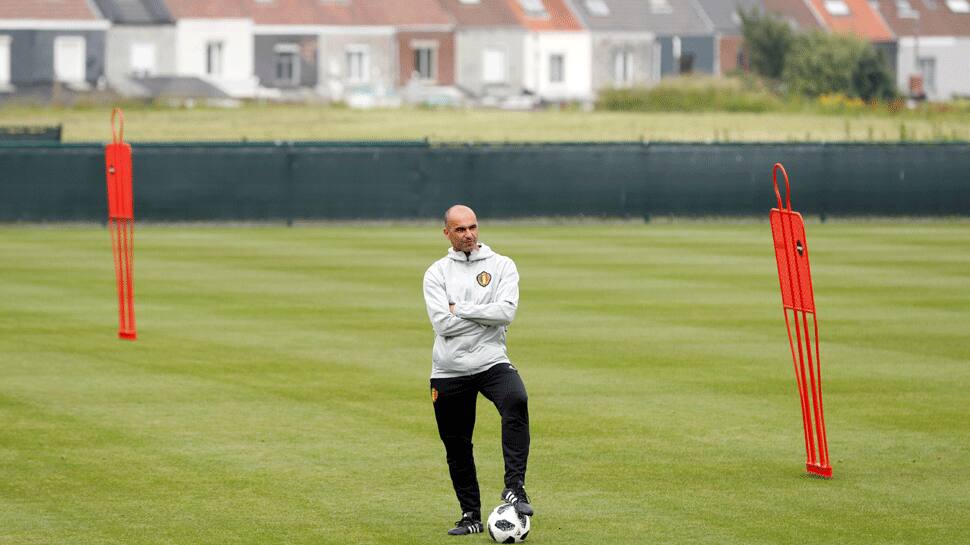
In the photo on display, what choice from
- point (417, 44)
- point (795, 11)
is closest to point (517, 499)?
point (417, 44)

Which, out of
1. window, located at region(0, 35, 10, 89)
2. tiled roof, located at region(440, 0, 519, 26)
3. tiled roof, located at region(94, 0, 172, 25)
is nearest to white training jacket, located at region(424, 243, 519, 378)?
window, located at region(0, 35, 10, 89)

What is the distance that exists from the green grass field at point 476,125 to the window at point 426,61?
55.9 ft

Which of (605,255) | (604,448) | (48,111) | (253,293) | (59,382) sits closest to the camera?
(604,448)

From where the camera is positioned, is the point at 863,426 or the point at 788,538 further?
the point at 863,426

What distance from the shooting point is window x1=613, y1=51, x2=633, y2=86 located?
85.9 meters

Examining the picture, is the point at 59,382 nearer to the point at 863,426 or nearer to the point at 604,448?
the point at 604,448

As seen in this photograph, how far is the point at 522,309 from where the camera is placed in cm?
2195

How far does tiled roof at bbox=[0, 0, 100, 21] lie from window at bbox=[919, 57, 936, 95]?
41.4 m

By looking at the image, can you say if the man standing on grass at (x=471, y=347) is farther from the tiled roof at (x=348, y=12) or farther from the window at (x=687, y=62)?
the window at (x=687, y=62)

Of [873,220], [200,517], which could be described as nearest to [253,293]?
[200,517]

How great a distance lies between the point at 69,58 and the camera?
73938mm

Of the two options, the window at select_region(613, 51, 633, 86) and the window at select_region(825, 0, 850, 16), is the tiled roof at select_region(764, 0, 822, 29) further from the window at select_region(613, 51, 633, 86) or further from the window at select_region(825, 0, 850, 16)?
the window at select_region(613, 51, 633, 86)

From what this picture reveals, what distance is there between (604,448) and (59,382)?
553cm

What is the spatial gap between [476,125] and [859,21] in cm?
4165
